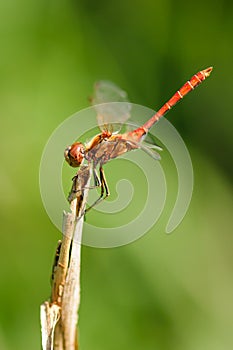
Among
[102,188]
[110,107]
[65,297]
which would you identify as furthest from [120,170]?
[65,297]

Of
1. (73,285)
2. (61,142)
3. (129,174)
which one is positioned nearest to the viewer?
(73,285)

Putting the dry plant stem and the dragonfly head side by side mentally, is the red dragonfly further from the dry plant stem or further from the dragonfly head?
the dry plant stem

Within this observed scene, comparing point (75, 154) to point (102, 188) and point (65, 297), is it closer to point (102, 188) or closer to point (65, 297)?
point (102, 188)

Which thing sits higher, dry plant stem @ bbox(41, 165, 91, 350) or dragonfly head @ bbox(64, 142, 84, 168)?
dragonfly head @ bbox(64, 142, 84, 168)

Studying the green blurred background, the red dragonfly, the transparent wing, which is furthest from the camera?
the green blurred background

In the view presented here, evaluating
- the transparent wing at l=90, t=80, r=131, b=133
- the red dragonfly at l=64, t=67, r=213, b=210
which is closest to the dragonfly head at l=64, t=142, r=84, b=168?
the red dragonfly at l=64, t=67, r=213, b=210

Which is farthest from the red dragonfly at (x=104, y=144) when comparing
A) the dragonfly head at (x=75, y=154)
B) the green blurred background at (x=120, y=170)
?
the green blurred background at (x=120, y=170)

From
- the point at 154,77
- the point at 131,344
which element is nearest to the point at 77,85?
the point at 154,77

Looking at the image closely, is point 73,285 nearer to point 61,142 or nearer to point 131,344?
point 61,142
